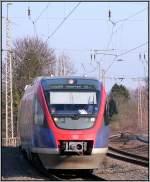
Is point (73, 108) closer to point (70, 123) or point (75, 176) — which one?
point (70, 123)

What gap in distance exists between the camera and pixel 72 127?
51.0ft

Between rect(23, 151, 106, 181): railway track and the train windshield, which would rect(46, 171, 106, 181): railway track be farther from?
the train windshield

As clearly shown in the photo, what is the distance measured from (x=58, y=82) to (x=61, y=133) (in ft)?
6.16

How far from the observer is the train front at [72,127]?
50.6ft

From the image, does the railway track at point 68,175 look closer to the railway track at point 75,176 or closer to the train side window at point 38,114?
the railway track at point 75,176

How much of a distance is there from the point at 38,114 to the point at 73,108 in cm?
111

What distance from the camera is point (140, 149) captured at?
3250 cm

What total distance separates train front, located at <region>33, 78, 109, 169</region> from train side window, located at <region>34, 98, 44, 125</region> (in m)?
0.18

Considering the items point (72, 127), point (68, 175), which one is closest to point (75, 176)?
point (68, 175)

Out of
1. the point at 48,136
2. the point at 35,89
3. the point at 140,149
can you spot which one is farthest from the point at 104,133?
the point at 140,149

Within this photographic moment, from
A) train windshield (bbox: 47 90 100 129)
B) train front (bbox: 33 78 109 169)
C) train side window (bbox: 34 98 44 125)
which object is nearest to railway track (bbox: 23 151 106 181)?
train front (bbox: 33 78 109 169)

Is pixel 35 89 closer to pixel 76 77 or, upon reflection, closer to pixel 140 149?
pixel 76 77

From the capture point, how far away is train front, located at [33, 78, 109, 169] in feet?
50.6

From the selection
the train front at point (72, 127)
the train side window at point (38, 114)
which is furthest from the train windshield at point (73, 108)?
the train side window at point (38, 114)
